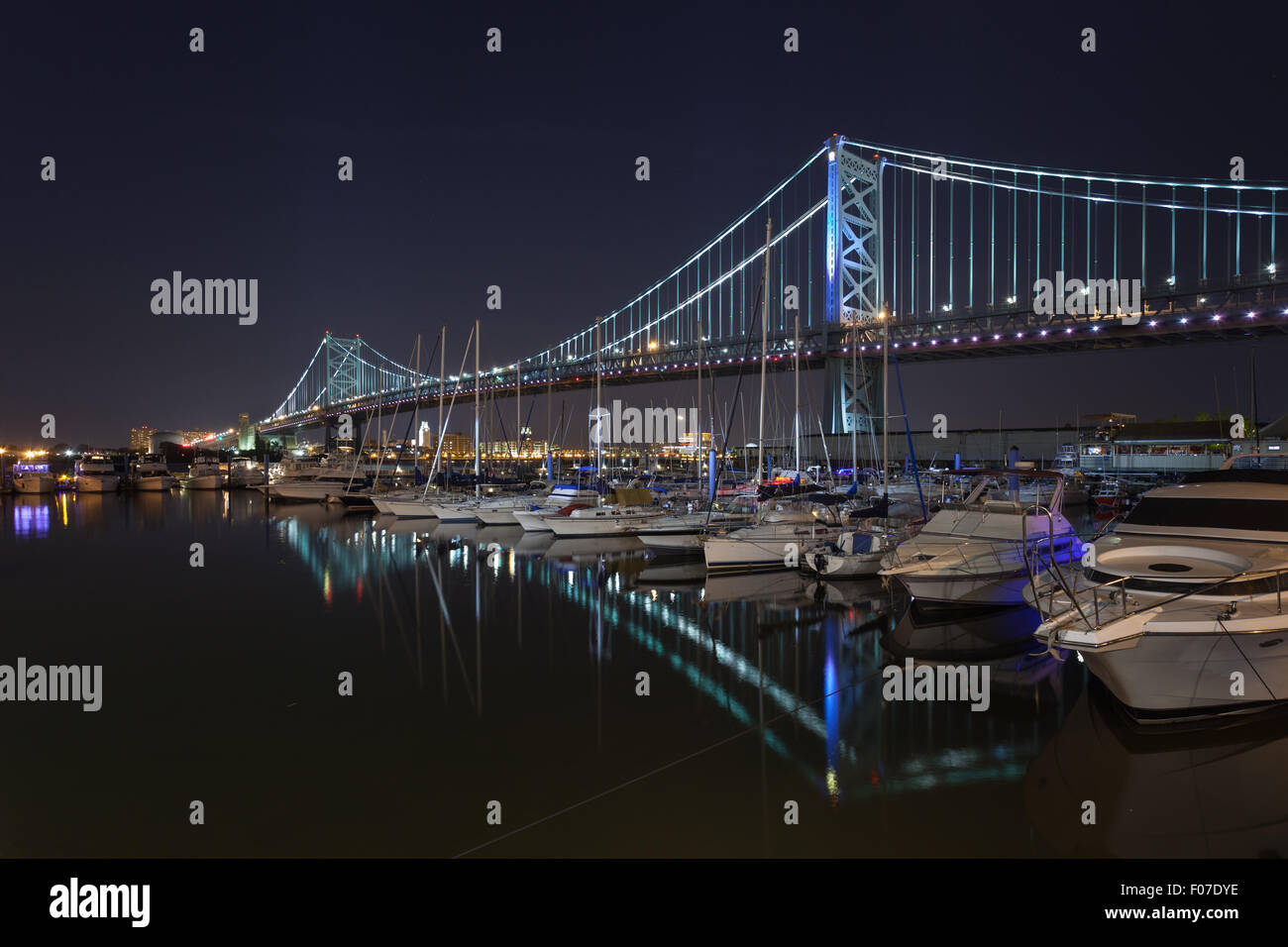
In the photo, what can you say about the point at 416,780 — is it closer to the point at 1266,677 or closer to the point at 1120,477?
the point at 1266,677

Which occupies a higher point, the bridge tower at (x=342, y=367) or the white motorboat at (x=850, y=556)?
the bridge tower at (x=342, y=367)

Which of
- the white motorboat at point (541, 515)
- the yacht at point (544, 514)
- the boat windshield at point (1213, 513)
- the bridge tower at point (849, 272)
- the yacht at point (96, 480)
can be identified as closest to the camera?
the boat windshield at point (1213, 513)

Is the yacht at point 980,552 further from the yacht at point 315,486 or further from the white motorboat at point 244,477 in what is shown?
the white motorboat at point 244,477

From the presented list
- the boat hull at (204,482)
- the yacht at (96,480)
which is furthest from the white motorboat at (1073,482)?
the yacht at (96,480)

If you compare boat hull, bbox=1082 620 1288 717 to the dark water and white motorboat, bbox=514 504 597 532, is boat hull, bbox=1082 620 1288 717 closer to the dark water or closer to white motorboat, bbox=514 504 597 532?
the dark water

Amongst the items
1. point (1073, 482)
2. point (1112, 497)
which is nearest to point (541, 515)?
point (1112, 497)

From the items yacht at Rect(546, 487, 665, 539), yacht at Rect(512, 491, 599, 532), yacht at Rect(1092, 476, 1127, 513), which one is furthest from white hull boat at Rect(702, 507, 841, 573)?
yacht at Rect(1092, 476, 1127, 513)
